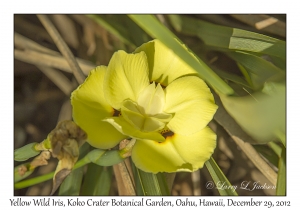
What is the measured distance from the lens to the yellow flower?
0.94 meters

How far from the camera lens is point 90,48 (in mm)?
1555

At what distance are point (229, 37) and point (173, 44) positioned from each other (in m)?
0.38

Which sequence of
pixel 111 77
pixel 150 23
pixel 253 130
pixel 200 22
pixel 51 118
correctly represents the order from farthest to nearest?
pixel 51 118 < pixel 200 22 < pixel 253 130 < pixel 111 77 < pixel 150 23

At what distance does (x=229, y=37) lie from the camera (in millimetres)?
1182

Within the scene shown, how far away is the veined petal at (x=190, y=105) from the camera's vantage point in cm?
96

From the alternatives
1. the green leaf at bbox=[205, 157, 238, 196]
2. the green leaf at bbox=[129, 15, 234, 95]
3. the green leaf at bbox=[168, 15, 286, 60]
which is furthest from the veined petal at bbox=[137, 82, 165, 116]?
the green leaf at bbox=[168, 15, 286, 60]

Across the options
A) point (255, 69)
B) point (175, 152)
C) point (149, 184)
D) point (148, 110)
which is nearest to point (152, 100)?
point (148, 110)

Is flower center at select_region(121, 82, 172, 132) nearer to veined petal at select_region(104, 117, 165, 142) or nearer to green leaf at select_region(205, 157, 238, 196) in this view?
veined petal at select_region(104, 117, 165, 142)

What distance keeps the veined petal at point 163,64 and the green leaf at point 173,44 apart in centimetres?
7

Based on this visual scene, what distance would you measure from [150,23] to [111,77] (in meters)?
0.19

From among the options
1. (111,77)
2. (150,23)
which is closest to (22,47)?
(111,77)

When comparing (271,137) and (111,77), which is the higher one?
(111,77)

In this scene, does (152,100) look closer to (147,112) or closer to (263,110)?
(147,112)
